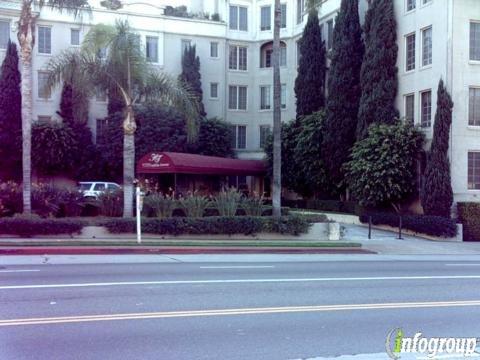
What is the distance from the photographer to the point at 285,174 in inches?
1495

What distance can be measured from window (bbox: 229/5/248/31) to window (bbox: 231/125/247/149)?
8.04 m

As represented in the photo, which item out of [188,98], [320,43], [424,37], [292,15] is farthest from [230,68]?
[188,98]

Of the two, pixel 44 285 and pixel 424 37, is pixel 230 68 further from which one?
pixel 44 285

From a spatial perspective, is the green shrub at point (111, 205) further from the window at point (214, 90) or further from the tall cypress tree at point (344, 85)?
the window at point (214, 90)

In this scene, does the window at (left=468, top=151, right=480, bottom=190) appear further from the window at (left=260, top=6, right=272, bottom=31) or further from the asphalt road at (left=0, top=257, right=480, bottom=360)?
the window at (left=260, top=6, right=272, bottom=31)

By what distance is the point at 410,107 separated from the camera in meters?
30.1

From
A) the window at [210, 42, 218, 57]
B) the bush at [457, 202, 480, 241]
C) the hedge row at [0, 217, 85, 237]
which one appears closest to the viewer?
the hedge row at [0, 217, 85, 237]

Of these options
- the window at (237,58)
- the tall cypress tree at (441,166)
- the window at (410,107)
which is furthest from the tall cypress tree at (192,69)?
the tall cypress tree at (441,166)

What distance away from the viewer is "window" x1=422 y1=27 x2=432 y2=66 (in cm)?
2862

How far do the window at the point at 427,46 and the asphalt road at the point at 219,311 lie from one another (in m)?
17.3

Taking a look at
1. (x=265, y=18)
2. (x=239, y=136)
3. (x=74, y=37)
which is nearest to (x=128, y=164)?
(x=74, y=37)

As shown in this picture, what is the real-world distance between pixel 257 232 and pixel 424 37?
13925 millimetres

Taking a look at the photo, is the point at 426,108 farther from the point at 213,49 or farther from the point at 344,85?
the point at 213,49

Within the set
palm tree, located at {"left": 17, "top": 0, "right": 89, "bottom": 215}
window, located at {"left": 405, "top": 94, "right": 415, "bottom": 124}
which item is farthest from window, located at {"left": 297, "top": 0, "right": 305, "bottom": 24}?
palm tree, located at {"left": 17, "top": 0, "right": 89, "bottom": 215}
